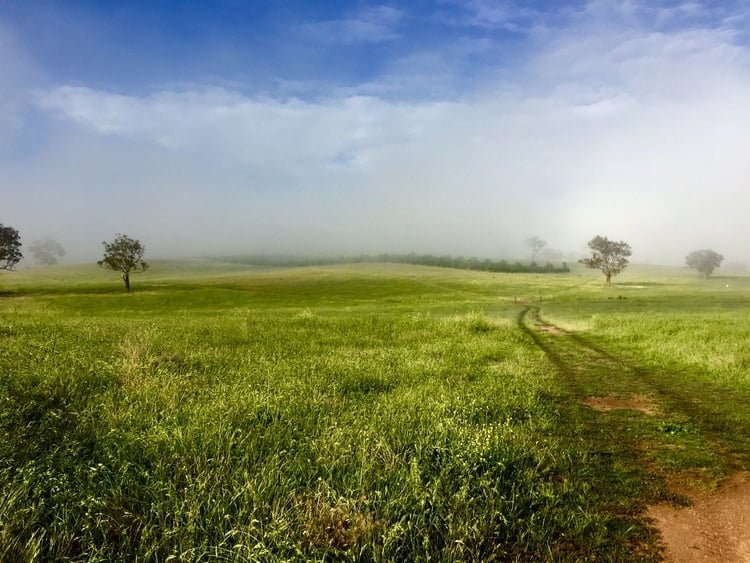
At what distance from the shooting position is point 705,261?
496 feet

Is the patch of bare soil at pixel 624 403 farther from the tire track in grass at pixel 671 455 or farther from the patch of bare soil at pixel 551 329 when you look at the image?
the patch of bare soil at pixel 551 329

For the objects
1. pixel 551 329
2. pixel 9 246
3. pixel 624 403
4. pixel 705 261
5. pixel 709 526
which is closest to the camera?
pixel 709 526

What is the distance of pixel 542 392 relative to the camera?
12383 mm

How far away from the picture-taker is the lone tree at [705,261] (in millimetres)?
150250

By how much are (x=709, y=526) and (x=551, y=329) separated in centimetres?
2808

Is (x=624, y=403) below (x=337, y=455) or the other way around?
below

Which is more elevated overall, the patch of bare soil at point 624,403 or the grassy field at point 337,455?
the grassy field at point 337,455

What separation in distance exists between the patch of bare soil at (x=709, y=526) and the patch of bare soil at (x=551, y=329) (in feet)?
78.4

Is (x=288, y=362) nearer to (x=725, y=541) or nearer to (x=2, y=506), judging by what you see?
(x=2, y=506)

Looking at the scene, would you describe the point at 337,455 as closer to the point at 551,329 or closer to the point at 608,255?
the point at 551,329

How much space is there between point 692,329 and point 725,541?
83.4 ft

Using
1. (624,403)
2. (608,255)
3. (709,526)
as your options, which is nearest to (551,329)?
(624,403)

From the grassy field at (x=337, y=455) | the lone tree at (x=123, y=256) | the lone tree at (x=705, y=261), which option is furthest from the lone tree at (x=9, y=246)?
the lone tree at (x=705, y=261)

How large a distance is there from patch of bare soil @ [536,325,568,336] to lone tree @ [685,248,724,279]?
157 metres
